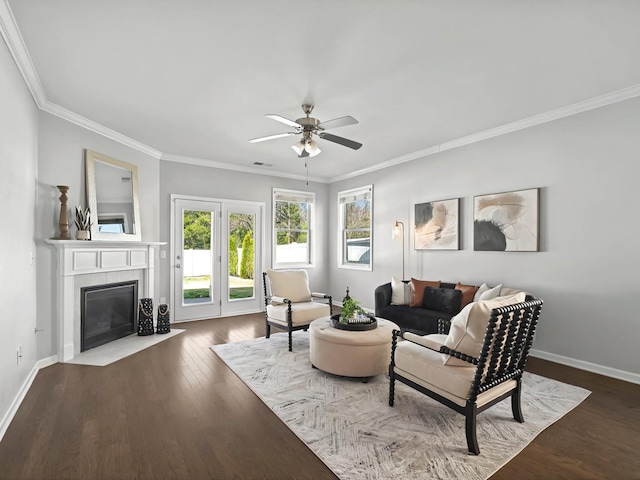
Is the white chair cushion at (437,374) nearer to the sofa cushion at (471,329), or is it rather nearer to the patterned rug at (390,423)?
the sofa cushion at (471,329)

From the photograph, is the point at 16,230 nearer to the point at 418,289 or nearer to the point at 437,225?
the point at 418,289

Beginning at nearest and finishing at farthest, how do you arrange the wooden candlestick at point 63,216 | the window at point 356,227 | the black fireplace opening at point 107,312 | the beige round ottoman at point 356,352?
1. the beige round ottoman at point 356,352
2. the wooden candlestick at point 63,216
3. the black fireplace opening at point 107,312
4. the window at point 356,227

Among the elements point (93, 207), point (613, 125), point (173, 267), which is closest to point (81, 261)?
point (93, 207)

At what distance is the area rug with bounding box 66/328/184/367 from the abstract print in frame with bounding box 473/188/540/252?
15.6 feet

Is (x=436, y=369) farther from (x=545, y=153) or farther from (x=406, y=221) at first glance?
(x=406, y=221)

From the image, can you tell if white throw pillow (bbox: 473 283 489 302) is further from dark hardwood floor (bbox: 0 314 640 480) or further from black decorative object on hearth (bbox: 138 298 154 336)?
black decorative object on hearth (bbox: 138 298 154 336)

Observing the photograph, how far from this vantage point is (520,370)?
2.51 metres

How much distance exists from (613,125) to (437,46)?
233 cm

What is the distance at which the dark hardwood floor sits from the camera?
2014mm

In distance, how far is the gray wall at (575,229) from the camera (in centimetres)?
333

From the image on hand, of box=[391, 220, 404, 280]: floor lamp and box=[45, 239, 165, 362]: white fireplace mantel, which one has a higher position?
box=[391, 220, 404, 280]: floor lamp

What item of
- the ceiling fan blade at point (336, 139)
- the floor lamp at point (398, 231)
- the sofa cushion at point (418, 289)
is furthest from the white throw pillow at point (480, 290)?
the ceiling fan blade at point (336, 139)

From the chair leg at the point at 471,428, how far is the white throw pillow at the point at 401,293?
110 inches

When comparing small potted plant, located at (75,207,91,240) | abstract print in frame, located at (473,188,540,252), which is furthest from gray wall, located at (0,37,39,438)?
abstract print in frame, located at (473,188,540,252)
